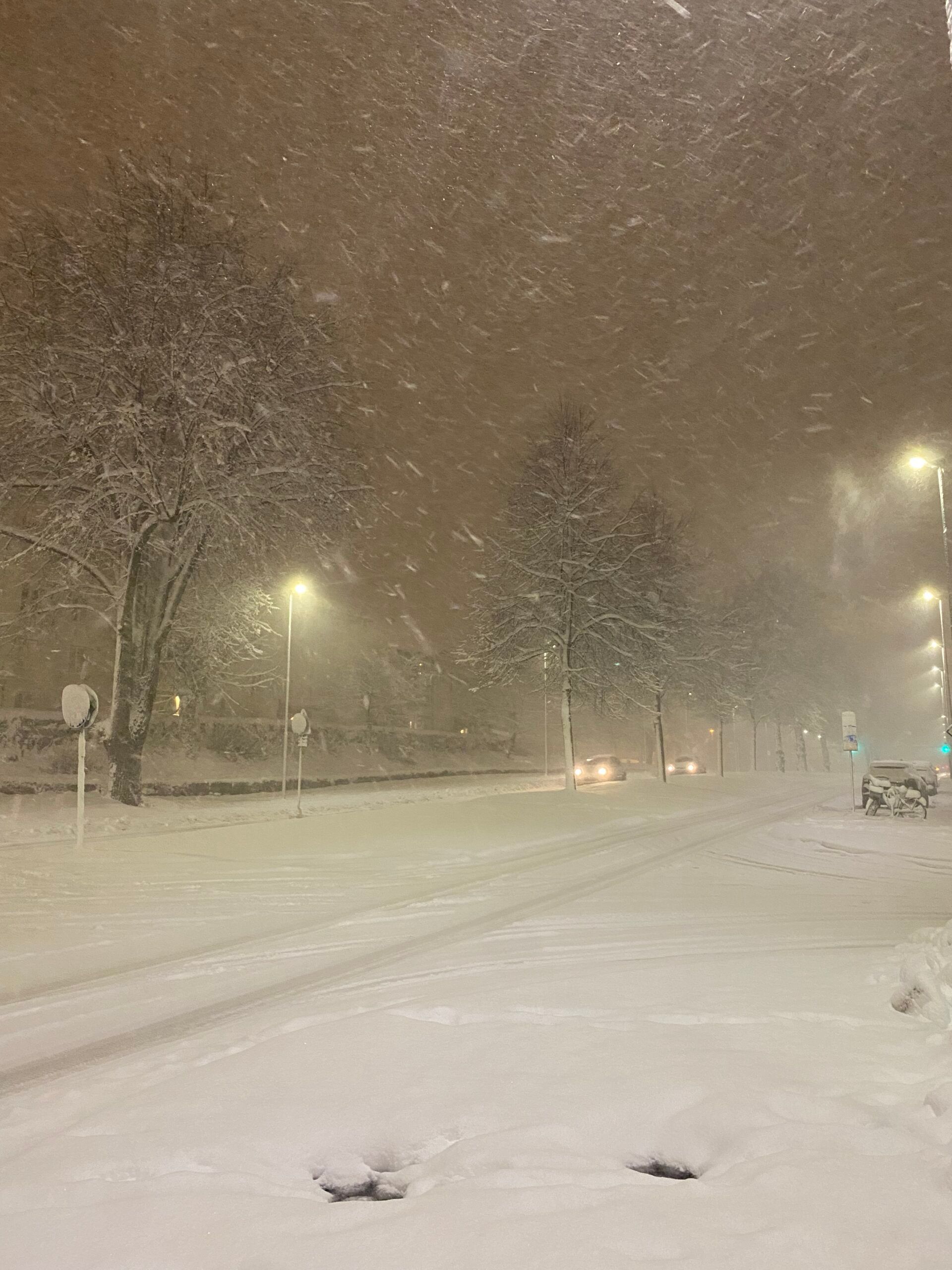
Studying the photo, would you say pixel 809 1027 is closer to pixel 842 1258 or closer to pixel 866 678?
pixel 842 1258

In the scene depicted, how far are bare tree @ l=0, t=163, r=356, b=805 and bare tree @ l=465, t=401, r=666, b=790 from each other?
955 centimetres

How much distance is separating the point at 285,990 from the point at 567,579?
23.6 m

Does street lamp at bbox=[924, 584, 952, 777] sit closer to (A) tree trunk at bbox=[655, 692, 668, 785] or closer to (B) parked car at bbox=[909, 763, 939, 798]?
(B) parked car at bbox=[909, 763, 939, 798]

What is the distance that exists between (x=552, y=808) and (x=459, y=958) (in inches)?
624

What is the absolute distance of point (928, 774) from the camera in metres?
31.8

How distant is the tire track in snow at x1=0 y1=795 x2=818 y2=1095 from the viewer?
4.91m

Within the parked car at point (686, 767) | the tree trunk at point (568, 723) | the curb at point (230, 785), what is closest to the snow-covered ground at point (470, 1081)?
the tree trunk at point (568, 723)

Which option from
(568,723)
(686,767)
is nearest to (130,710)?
(568,723)

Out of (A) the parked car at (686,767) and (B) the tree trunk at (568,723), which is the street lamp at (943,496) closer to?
(B) the tree trunk at (568,723)

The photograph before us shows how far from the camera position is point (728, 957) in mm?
7062

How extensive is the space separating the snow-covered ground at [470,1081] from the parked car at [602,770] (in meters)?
36.4

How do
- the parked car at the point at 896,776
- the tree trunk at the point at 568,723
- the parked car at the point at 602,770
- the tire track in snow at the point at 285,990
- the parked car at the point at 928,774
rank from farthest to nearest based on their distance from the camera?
the parked car at the point at 602,770, the tree trunk at the point at 568,723, the parked car at the point at 928,774, the parked car at the point at 896,776, the tire track in snow at the point at 285,990

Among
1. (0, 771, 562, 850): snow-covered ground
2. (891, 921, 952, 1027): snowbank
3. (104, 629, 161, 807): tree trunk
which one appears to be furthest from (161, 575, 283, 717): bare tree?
(891, 921, 952, 1027): snowbank

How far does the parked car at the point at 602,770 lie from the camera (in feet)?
154
